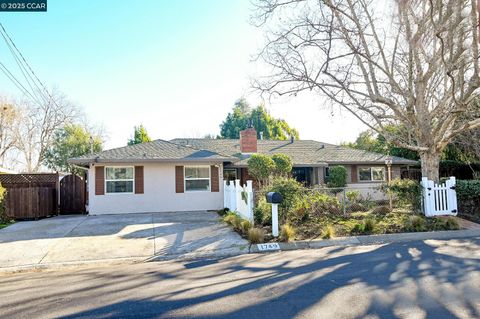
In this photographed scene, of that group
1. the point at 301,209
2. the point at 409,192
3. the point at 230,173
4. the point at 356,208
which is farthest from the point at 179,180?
the point at 409,192

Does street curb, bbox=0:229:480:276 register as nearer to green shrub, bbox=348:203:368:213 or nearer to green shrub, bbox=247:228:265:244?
green shrub, bbox=247:228:265:244

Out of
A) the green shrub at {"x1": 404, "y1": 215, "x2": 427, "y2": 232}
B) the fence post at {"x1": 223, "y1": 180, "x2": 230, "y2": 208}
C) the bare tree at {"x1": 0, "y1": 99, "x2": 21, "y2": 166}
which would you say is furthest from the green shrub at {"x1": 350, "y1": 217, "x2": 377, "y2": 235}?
the bare tree at {"x1": 0, "y1": 99, "x2": 21, "y2": 166}

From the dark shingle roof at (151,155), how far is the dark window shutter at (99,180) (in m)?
0.64

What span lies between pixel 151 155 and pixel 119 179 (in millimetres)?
1823

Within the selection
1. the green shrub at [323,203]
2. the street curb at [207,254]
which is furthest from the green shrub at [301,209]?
the street curb at [207,254]

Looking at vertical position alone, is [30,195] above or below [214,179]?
below

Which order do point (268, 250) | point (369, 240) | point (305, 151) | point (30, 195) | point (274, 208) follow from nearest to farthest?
point (268, 250)
point (369, 240)
point (274, 208)
point (30, 195)
point (305, 151)

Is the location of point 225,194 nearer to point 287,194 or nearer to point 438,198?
point 287,194

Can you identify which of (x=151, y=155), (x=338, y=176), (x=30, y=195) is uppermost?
(x=151, y=155)

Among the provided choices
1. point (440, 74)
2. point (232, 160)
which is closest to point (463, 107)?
point (440, 74)

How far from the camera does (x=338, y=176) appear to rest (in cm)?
1922

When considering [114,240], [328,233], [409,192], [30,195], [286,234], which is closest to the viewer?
[286,234]

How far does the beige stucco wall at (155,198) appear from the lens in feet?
49.6

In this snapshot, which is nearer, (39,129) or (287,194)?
(287,194)
